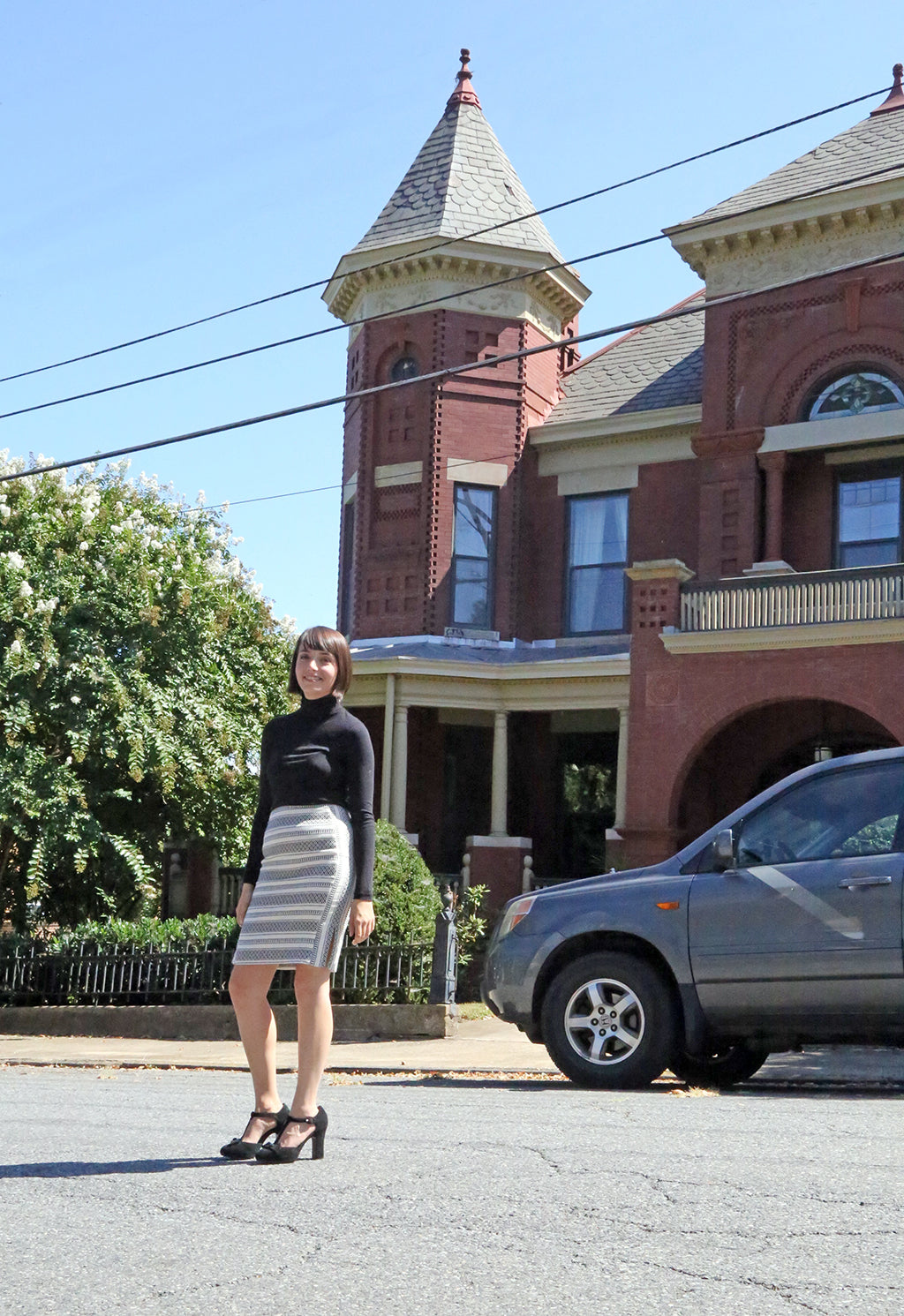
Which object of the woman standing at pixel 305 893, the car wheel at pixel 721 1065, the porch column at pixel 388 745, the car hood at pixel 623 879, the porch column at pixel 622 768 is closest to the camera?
the woman standing at pixel 305 893

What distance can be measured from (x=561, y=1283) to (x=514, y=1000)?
18.2 feet

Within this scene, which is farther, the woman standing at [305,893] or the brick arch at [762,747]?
the brick arch at [762,747]

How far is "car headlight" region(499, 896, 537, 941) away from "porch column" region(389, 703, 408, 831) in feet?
42.5

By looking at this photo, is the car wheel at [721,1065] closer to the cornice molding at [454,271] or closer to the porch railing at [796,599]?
the porch railing at [796,599]

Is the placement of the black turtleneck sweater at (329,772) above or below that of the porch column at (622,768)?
below

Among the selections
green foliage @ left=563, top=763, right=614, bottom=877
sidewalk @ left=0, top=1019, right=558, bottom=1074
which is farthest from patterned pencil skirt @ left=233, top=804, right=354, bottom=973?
green foliage @ left=563, top=763, right=614, bottom=877

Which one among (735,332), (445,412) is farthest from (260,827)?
(445,412)

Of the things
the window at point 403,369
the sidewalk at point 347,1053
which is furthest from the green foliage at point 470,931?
the window at point 403,369

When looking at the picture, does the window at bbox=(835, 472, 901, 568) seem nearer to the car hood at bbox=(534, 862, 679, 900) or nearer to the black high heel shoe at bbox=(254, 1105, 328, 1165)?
the car hood at bbox=(534, 862, 679, 900)

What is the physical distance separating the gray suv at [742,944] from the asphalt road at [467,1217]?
1371mm

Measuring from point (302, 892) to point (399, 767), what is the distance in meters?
17.4

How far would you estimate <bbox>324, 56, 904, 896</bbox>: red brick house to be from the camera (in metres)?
19.5

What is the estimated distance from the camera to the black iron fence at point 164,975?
15086 millimetres

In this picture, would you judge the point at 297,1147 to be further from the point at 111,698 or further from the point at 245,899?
the point at 111,698
